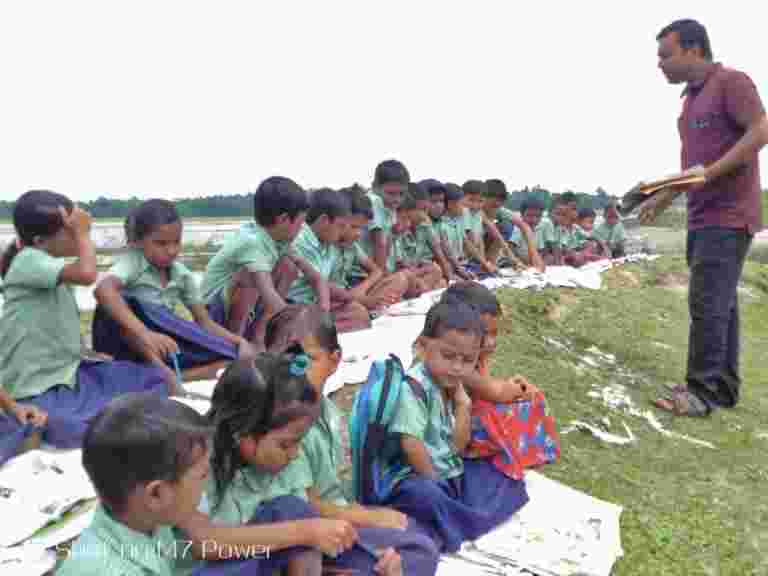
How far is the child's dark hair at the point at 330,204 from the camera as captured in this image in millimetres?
4730

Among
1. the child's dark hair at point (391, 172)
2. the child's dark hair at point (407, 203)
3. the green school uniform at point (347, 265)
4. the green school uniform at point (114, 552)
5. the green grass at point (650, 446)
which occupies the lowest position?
the green grass at point (650, 446)

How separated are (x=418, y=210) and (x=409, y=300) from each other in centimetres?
99

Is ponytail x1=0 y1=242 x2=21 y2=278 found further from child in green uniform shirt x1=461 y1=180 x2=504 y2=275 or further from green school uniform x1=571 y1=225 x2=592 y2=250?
green school uniform x1=571 y1=225 x2=592 y2=250

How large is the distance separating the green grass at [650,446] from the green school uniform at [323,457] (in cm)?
104

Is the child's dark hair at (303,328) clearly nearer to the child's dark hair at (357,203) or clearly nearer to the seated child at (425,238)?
the child's dark hair at (357,203)

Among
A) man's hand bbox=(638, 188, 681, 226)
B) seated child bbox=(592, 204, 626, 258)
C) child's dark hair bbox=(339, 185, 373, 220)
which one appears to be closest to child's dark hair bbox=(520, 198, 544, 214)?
seated child bbox=(592, 204, 626, 258)

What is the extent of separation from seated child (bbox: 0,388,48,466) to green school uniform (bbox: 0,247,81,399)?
0.96 feet

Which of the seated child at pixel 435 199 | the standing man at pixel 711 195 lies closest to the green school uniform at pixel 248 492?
the standing man at pixel 711 195

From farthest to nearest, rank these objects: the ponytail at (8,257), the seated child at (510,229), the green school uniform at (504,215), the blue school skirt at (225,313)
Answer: the green school uniform at (504,215) → the seated child at (510,229) → the blue school skirt at (225,313) → the ponytail at (8,257)

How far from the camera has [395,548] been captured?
2.15 meters

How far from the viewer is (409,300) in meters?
6.04

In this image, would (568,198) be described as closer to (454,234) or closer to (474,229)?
(474,229)

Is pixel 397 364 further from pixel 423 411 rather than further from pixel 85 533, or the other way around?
pixel 85 533

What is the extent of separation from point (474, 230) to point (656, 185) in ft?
12.4
